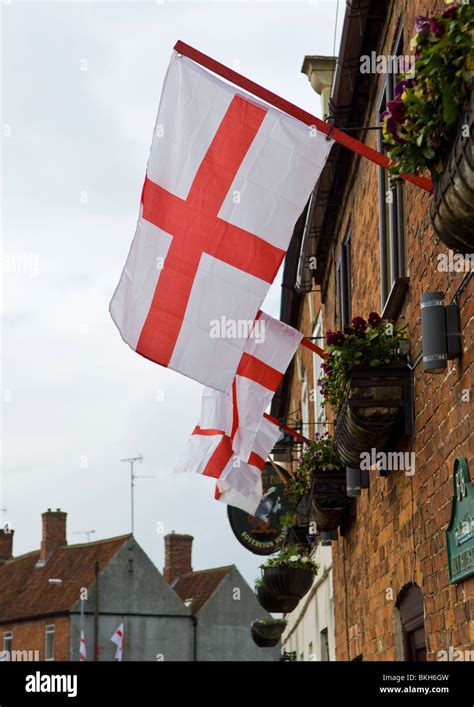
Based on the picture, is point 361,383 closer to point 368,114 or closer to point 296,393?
point 368,114

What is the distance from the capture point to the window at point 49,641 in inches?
1680

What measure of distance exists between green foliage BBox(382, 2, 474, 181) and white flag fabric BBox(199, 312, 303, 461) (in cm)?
429

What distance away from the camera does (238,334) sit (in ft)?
20.4

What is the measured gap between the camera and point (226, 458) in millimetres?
10469

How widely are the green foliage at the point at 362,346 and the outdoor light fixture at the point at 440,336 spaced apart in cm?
124

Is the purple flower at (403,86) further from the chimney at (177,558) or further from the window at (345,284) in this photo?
the chimney at (177,558)

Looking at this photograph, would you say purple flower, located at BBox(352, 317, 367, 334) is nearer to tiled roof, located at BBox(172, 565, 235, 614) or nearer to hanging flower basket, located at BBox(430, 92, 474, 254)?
hanging flower basket, located at BBox(430, 92, 474, 254)

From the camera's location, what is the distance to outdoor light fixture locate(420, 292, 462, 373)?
16.6ft

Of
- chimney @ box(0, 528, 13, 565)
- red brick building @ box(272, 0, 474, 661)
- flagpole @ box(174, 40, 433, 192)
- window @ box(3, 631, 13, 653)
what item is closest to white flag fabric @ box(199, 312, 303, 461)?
red brick building @ box(272, 0, 474, 661)

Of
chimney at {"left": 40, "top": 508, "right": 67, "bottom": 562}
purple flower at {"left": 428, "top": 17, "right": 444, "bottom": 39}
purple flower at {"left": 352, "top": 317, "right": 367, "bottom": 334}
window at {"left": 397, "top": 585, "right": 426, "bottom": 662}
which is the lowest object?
window at {"left": 397, "top": 585, "right": 426, "bottom": 662}

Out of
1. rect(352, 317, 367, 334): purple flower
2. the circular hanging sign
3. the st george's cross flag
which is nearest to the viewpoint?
the st george's cross flag

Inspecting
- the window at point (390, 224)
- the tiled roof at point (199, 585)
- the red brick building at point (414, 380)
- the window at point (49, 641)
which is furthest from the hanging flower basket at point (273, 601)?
the tiled roof at point (199, 585)
